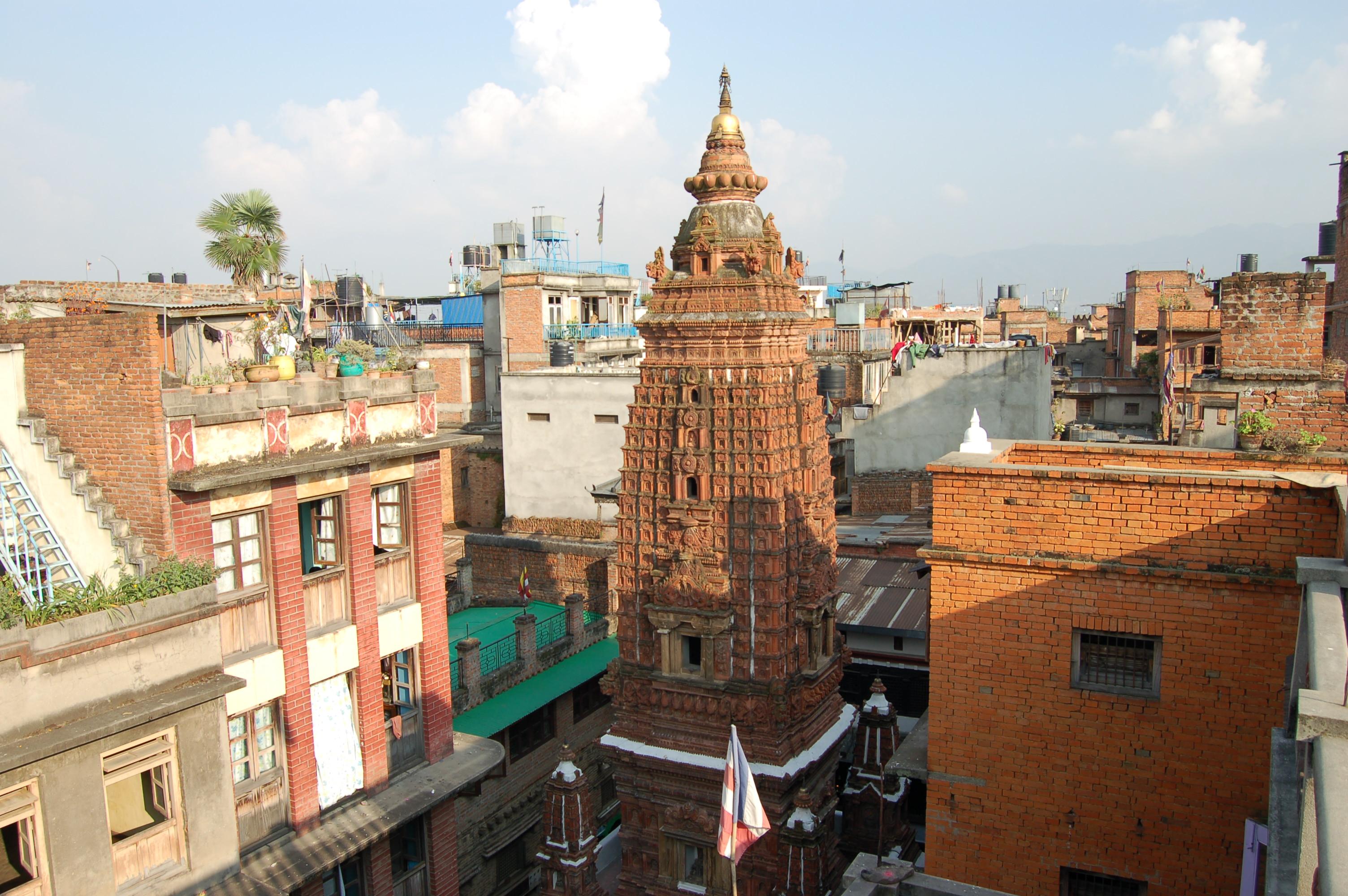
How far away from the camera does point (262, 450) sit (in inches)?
596

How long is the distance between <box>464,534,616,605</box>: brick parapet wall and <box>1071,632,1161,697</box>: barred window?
75.6 ft

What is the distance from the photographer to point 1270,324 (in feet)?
74.2

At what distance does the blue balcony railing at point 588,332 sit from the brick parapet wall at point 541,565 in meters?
13.9

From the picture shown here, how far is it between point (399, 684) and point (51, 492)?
21.9ft

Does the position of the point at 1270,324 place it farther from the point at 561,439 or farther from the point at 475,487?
the point at 475,487

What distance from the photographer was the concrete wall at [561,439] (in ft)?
129

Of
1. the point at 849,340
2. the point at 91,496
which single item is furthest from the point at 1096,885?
the point at 849,340

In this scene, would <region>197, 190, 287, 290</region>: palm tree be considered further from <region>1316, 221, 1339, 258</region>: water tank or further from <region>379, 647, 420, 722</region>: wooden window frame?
<region>1316, 221, 1339, 258</region>: water tank

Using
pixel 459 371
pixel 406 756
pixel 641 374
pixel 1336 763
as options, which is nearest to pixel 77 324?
pixel 406 756

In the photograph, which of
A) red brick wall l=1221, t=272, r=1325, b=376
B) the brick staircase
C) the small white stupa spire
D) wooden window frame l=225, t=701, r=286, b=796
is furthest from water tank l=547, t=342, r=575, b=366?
the small white stupa spire

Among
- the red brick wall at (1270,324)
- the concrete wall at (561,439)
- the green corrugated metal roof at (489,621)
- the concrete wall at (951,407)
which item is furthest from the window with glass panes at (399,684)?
the concrete wall at (951,407)

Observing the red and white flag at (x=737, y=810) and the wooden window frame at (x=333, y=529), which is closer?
the red and white flag at (x=737, y=810)

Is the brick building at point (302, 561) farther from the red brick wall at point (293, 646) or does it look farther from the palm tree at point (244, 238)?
the palm tree at point (244, 238)

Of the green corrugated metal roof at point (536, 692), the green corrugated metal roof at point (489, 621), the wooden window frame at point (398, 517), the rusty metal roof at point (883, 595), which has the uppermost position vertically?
the wooden window frame at point (398, 517)
